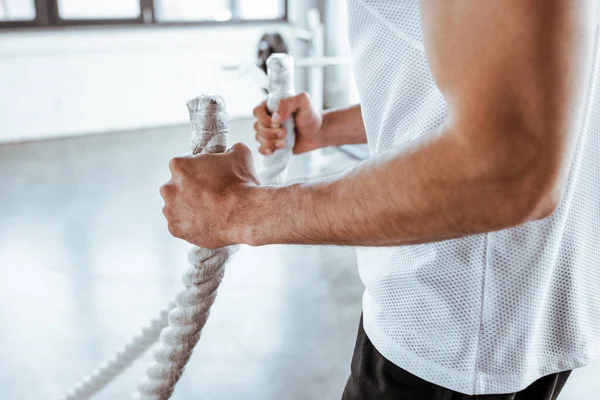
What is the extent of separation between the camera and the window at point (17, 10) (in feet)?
15.7

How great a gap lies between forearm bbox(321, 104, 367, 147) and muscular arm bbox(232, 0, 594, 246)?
0.55m

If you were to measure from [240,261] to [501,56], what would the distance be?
96.4 inches

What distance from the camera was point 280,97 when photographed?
111cm

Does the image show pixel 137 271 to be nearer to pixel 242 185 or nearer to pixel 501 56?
pixel 242 185

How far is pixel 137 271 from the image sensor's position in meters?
2.70

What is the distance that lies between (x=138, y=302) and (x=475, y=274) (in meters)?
2.04

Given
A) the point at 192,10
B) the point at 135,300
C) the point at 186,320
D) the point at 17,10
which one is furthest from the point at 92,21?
the point at 186,320

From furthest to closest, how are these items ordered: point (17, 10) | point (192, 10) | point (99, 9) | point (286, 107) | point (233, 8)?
point (233, 8), point (192, 10), point (99, 9), point (17, 10), point (286, 107)

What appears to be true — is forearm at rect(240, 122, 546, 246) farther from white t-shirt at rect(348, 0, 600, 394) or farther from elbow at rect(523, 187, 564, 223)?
white t-shirt at rect(348, 0, 600, 394)

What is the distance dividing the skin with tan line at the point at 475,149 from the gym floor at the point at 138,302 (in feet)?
3.30

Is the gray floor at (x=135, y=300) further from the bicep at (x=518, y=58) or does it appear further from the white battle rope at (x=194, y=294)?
the bicep at (x=518, y=58)

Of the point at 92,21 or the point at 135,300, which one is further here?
the point at 92,21

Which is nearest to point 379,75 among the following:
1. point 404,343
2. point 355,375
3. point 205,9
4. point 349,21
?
point 349,21

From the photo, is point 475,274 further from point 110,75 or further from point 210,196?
point 110,75
